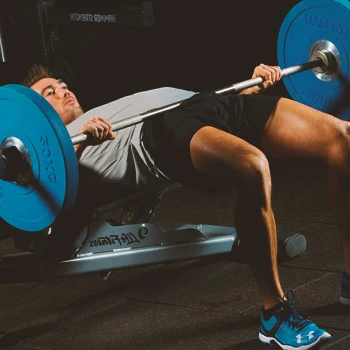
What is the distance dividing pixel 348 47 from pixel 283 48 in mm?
305

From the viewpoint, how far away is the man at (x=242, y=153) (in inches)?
94.1

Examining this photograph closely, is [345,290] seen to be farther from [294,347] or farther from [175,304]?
[175,304]

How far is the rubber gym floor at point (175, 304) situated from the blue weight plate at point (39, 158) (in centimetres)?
37

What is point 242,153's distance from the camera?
243cm

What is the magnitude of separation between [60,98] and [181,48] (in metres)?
2.44

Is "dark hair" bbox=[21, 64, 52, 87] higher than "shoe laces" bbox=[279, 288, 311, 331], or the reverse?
"dark hair" bbox=[21, 64, 52, 87]

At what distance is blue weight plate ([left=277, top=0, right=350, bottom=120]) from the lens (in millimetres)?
3027

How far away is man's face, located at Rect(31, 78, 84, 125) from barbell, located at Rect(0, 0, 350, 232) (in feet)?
1.46

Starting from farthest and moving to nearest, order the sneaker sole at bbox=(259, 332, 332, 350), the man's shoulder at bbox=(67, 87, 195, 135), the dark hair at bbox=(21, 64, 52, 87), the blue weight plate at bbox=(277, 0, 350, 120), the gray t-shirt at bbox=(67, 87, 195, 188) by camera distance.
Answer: the dark hair at bbox=(21, 64, 52, 87) < the blue weight plate at bbox=(277, 0, 350, 120) < the man's shoulder at bbox=(67, 87, 195, 135) < the gray t-shirt at bbox=(67, 87, 195, 188) < the sneaker sole at bbox=(259, 332, 332, 350)

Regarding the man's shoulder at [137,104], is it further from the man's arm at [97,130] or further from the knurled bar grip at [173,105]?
the man's arm at [97,130]

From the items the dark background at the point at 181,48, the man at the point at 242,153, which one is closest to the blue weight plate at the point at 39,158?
the man at the point at 242,153

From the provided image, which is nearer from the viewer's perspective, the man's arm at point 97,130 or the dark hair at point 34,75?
the man's arm at point 97,130

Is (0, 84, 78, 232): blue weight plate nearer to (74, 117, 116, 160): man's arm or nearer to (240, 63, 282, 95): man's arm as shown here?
(74, 117, 116, 160): man's arm

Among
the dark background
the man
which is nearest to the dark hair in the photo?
the man
